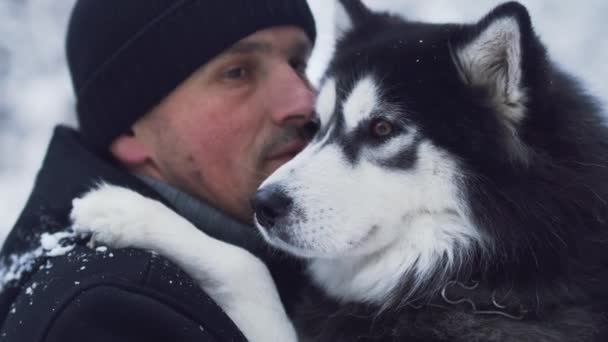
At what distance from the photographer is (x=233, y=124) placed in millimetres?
2447

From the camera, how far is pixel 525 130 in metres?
1.82

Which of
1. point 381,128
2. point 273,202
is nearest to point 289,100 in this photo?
point 381,128

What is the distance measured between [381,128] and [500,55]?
42 centimetres

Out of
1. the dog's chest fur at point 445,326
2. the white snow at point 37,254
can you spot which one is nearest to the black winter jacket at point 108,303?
the white snow at point 37,254

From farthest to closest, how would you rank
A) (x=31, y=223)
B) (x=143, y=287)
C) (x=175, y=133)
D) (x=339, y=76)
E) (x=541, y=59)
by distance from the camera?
1. (x=175, y=133)
2. (x=339, y=76)
3. (x=31, y=223)
4. (x=541, y=59)
5. (x=143, y=287)

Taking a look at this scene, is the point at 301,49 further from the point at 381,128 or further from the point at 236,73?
the point at 381,128

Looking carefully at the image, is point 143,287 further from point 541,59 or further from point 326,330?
point 541,59

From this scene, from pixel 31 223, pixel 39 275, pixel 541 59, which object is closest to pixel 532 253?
pixel 541 59

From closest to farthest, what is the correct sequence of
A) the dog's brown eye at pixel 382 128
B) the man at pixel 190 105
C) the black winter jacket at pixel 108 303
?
the black winter jacket at pixel 108 303 < the dog's brown eye at pixel 382 128 < the man at pixel 190 105

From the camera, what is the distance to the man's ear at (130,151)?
2576 mm

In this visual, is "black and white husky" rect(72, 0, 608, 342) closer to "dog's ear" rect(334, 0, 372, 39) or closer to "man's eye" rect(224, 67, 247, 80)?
"dog's ear" rect(334, 0, 372, 39)

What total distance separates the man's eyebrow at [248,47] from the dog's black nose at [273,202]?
2.67 ft

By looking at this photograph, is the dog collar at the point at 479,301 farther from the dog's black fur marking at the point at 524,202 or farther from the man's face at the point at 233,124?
the man's face at the point at 233,124

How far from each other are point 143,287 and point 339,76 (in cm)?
104
